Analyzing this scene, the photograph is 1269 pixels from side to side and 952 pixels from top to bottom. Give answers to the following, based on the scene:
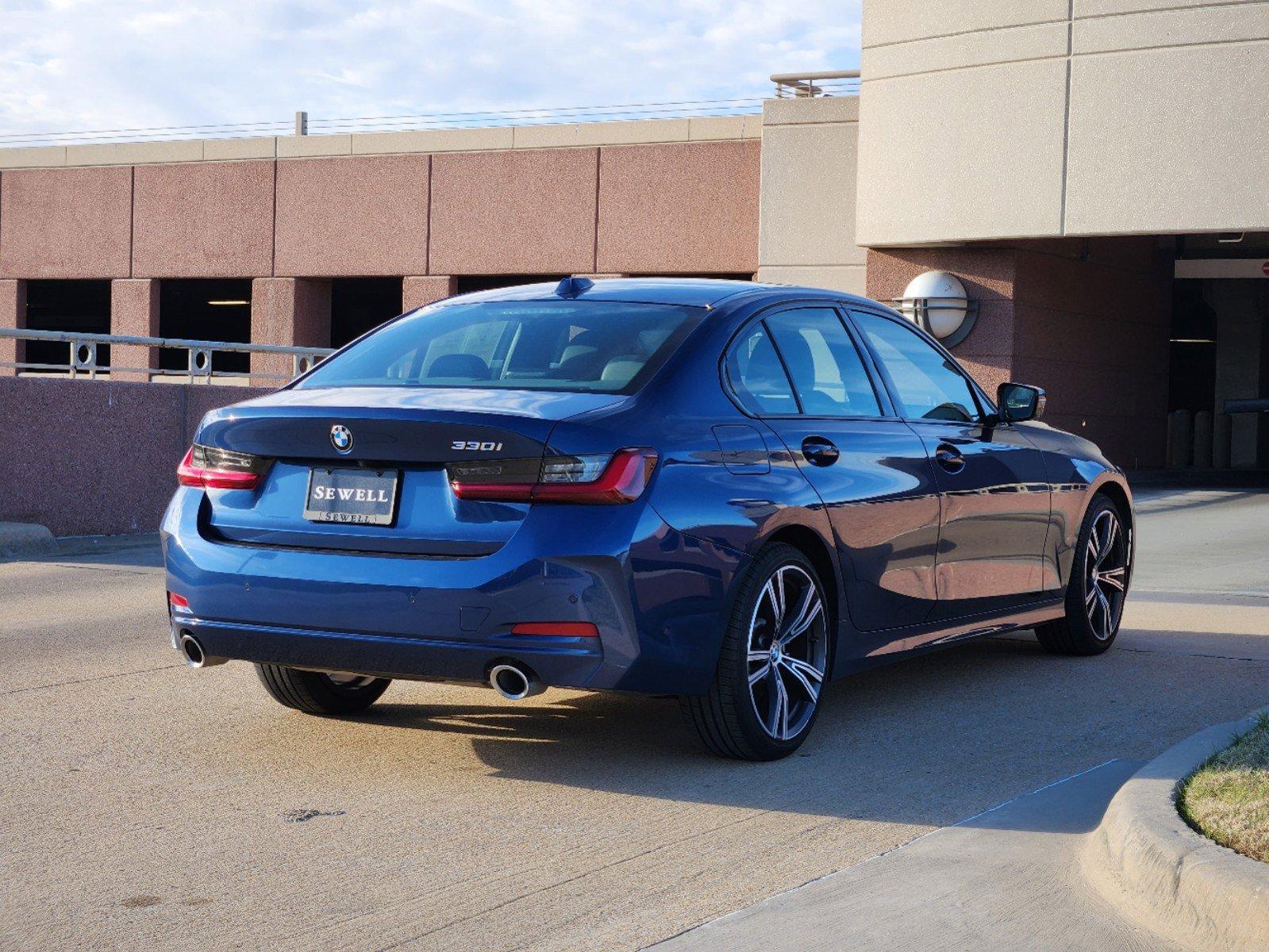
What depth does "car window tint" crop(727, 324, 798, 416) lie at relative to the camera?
5984 millimetres

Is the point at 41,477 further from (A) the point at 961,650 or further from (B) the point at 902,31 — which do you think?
(B) the point at 902,31

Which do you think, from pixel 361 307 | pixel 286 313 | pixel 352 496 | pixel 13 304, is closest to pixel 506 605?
pixel 352 496

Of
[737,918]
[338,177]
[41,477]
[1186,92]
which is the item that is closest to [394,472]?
[737,918]

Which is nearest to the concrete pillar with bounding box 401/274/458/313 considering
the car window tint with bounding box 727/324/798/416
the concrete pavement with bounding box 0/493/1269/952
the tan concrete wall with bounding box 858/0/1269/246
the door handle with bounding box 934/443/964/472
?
the tan concrete wall with bounding box 858/0/1269/246

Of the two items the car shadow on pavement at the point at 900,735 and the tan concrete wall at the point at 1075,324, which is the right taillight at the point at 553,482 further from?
the tan concrete wall at the point at 1075,324

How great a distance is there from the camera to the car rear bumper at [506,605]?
5.16 meters

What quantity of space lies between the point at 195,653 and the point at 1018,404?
150 inches

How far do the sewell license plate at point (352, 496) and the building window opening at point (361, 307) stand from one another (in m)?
41.9

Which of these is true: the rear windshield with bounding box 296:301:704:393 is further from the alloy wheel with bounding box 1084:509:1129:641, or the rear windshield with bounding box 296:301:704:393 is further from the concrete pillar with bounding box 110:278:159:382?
the concrete pillar with bounding box 110:278:159:382

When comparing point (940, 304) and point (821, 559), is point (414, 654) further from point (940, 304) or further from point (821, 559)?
point (940, 304)

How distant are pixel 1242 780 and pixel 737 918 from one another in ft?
5.31

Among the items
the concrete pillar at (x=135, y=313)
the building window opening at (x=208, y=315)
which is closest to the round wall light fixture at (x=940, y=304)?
the building window opening at (x=208, y=315)

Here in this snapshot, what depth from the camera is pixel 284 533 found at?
5449 mm

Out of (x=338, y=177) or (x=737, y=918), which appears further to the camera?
(x=338, y=177)
